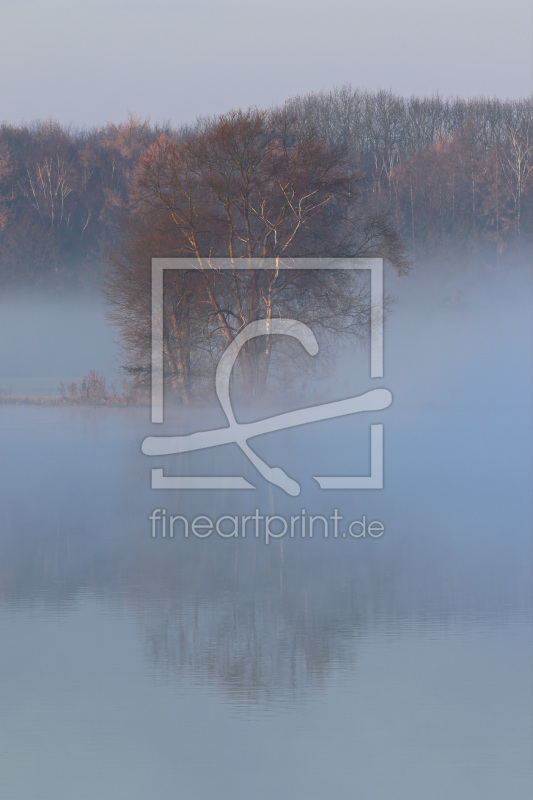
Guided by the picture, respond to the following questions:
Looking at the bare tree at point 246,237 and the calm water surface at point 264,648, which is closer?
the calm water surface at point 264,648

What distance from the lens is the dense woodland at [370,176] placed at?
4575 centimetres

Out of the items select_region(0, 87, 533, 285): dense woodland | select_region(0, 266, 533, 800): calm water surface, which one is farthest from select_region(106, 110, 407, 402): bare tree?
select_region(0, 87, 533, 285): dense woodland

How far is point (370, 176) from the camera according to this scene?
4497 centimetres

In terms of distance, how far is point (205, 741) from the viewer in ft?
18.0

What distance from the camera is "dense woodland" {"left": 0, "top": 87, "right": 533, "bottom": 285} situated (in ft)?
150

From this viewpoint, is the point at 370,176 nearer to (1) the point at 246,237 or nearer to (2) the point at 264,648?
(1) the point at 246,237

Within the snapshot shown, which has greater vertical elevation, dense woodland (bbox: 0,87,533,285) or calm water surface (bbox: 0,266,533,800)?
dense woodland (bbox: 0,87,533,285)

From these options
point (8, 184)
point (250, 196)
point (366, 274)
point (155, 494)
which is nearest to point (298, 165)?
point (250, 196)

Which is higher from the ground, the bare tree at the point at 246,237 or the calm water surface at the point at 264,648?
the bare tree at the point at 246,237

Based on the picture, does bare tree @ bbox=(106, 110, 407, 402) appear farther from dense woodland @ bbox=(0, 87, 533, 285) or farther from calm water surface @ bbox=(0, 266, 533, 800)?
dense woodland @ bbox=(0, 87, 533, 285)

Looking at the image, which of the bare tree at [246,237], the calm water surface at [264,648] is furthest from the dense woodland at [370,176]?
the calm water surface at [264,648]

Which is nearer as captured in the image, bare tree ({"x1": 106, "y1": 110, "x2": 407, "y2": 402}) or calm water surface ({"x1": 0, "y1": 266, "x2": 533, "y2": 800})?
calm water surface ({"x1": 0, "y1": 266, "x2": 533, "y2": 800})

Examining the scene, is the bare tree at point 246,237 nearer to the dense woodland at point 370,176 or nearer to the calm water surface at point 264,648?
the calm water surface at point 264,648

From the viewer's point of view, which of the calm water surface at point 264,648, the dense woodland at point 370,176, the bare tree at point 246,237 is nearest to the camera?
the calm water surface at point 264,648
